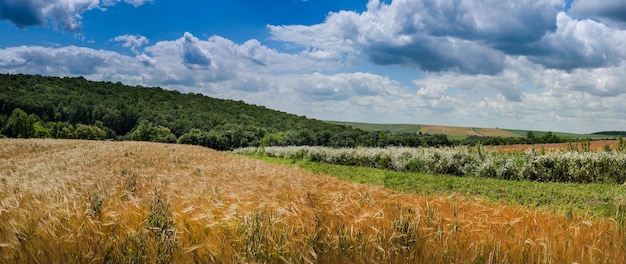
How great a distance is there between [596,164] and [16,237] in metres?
19.3

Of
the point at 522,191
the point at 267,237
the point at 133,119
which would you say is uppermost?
the point at 267,237

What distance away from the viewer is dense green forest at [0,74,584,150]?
55406 millimetres

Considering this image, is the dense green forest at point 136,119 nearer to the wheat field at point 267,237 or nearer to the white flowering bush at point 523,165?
the white flowering bush at point 523,165

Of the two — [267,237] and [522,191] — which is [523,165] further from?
[267,237]

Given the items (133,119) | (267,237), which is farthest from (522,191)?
(133,119)

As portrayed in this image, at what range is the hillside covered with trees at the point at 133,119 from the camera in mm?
56000

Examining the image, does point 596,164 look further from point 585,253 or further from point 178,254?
point 178,254

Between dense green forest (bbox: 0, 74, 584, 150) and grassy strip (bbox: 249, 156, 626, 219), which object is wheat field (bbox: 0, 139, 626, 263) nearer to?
grassy strip (bbox: 249, 156, 626, 219)

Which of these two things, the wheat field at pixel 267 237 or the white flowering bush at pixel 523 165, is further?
the white flowering bush at pixel 523 165

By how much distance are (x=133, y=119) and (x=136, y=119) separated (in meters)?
0.47

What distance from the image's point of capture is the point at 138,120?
63625 mm

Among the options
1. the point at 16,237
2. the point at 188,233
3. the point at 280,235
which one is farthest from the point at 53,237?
the point at 280,235

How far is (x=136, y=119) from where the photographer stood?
64.4 m

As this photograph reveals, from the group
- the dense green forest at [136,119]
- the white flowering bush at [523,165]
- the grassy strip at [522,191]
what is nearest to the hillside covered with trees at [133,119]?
the dense green forest at [136,119]
